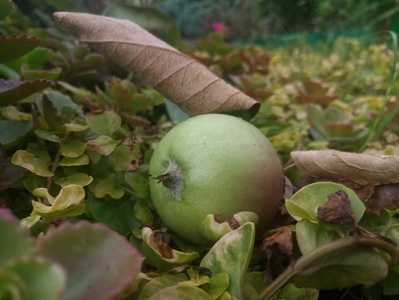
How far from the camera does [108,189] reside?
69cm

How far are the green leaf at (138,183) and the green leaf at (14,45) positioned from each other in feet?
0.91

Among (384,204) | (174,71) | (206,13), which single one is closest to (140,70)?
(174,71)

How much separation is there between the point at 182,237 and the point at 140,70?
0.35m

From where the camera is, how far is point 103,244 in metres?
0.38

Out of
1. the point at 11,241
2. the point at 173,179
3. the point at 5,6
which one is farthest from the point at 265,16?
the point at 11,241

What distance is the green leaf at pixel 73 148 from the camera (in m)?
0.70

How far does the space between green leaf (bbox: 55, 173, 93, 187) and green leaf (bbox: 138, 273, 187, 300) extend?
0.22 meters

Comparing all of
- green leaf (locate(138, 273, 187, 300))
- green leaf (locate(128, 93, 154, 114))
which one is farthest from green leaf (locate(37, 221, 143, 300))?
green leaf (locate(128, 93, 154, 114))

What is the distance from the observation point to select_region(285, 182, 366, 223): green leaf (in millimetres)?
540

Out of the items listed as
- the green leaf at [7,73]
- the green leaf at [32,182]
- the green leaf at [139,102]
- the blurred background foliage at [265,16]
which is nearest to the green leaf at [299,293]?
the green leaf at [32,182]

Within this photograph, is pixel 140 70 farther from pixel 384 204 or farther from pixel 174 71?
pixel 384 204

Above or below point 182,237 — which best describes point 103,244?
above

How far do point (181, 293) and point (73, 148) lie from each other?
0.36 meters

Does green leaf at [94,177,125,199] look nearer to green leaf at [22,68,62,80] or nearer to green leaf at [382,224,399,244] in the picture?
green leaf at [22,68,62,80]
